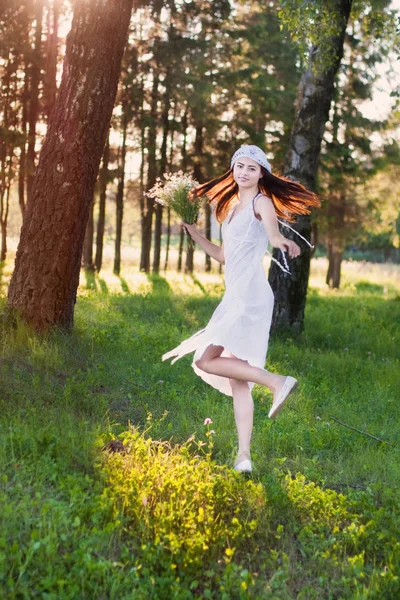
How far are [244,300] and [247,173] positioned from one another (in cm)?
102

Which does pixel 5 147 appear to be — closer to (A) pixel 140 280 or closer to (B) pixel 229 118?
(A) pixel 140 280

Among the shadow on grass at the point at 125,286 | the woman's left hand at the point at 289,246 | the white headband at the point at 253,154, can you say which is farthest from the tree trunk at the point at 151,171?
the woman's left hand at the point at 289,246

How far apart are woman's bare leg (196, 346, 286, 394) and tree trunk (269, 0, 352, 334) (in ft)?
20.0

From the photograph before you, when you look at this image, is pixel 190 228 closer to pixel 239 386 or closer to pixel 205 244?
pixel 205 244

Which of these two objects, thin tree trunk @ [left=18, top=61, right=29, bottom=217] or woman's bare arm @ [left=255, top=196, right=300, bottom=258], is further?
thin tree trunk @ [left=18, top=61, right=29, bottom=217]

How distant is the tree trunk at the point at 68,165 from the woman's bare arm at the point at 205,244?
253 centimetres

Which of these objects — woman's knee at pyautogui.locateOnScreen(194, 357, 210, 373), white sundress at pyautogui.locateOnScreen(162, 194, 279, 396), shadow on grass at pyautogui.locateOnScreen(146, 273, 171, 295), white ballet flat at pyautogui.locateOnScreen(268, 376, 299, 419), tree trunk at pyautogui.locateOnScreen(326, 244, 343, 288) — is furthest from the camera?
tree trunk at pyautogui.locateOnScreen(326, 244, 343, 288)

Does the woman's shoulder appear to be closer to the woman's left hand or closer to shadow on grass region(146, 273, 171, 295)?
the woman's left hand

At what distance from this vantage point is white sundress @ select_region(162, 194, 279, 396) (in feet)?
17.6

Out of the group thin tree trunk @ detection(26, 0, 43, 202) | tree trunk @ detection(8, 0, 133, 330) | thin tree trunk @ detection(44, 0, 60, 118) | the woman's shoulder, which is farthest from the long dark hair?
thin tree trunk @ detection(26, 0, 43, 202)

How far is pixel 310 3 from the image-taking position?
33.2 feet

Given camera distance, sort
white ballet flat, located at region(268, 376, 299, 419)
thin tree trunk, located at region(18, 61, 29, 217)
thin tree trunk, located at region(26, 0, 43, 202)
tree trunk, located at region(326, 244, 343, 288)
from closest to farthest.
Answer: white ballet flat, located at region(268, 376, 299, 419)
thin tree trunk, located at region(26, 0, 43, 202)
thin tree trunk, located at region(18, 61, 29, 217)
tree trunk, located at region(326, 244, 343, 288)

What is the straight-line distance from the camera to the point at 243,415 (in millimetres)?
5449

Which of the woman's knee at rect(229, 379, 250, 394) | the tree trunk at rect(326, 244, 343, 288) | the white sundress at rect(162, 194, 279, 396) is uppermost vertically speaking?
the white sundress at rect(162, 194, 279, 396)
